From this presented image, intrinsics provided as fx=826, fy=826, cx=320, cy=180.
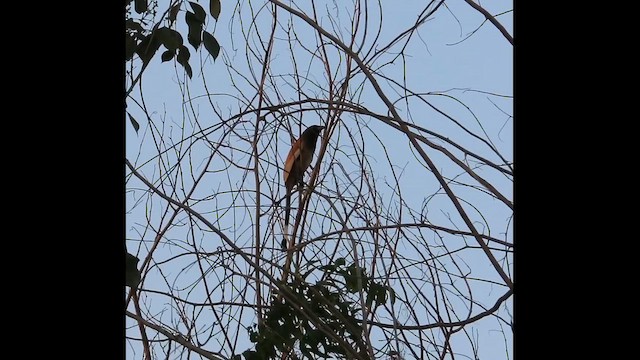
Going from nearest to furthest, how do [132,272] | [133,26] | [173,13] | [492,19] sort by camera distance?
[132,272], [492,19], [133,26], [173,13]

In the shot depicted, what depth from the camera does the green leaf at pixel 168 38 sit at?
1721 mm

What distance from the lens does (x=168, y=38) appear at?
172cm

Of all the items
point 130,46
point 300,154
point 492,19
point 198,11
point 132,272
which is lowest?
point 132,272

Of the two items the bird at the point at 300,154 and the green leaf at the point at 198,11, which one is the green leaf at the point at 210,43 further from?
the bird at the point at 300,154

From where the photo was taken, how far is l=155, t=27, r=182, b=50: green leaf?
5.65ft

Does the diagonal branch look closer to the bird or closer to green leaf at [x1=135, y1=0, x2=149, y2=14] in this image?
green leaf at [x1=135, y1=0, x2=149, y2=14]

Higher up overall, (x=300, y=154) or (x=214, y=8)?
(x=300, y=154)

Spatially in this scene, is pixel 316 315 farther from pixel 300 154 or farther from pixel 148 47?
pixel 300 154

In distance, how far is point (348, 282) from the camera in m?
1.83

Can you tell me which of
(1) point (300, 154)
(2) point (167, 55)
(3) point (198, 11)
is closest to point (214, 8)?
(3) point (198, 11)

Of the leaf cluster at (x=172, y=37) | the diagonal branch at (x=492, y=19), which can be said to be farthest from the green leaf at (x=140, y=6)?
the diagonal branch at (x=492, y=19)

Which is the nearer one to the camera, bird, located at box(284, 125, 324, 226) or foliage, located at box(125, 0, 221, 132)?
foliage, located at box(125, 0, 221, 132)

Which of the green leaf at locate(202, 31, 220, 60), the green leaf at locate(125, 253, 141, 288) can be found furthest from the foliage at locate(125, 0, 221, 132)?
the green leaf at locate(125, 253, 141, 288)
